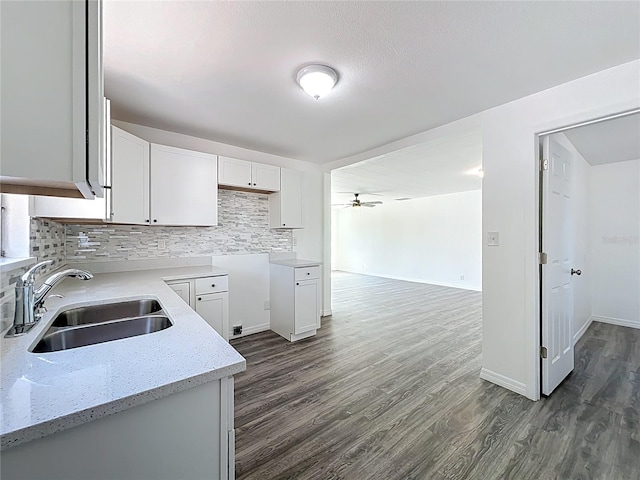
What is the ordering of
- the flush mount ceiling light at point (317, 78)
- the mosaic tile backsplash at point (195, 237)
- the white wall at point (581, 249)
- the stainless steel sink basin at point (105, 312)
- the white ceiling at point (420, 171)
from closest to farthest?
the stainless steel sink basin at point (105, 312) < the flush mount ceiling light at point (317, 78) < the mosaic tile backsplash at point (195, 237) < the white wall at point (581, 249) < the white ceiling at point (420, 171)

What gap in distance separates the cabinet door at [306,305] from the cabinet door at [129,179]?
179cm

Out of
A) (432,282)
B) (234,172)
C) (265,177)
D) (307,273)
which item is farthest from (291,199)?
(432,282)

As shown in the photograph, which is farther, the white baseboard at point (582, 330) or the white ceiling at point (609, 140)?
the white baseboard at point (582, 330)

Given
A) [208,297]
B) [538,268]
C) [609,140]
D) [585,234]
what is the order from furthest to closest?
[585,234], [609,140], [208,297], [538,268]

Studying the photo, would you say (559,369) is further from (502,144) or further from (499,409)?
(502,144)

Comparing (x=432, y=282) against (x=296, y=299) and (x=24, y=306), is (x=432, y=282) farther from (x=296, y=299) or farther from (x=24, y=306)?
(x=24, y=306)

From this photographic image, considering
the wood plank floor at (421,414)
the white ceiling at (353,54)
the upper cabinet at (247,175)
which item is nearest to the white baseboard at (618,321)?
the wood plank floor at (421,414)

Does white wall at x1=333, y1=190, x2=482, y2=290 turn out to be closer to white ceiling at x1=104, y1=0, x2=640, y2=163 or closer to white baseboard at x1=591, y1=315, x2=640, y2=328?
white baseboard at x1=591, y1=315, x2=640, y2=328

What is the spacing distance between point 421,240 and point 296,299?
5.52 meters

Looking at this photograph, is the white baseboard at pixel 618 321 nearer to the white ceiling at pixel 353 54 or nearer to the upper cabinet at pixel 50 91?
the white ceiling at pixel 353 54

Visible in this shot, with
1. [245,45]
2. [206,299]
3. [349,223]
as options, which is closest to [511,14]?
[245,45]

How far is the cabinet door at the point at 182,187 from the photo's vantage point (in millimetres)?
2660

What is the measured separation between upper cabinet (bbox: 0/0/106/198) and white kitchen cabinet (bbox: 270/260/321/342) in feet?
9.08

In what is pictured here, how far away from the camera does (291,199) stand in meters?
3.71
